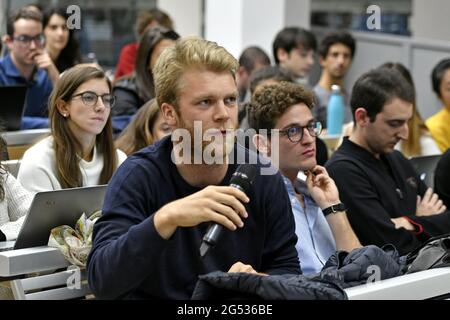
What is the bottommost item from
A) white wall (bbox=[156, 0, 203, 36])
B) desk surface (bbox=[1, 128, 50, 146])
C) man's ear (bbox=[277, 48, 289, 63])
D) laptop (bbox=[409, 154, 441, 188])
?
laptop (bbox=[409, 154, 441, 188])

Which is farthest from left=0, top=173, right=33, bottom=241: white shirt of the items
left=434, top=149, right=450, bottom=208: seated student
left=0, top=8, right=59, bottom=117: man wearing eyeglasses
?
left=0, top=8, right=59, bottom=117: man wearing eyeglasses

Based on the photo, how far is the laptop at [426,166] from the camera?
4492 millimetres

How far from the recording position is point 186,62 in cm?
249

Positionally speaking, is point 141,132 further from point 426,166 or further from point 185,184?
point 185,184

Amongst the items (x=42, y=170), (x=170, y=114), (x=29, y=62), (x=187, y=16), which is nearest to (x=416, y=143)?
(x=42, y=170)

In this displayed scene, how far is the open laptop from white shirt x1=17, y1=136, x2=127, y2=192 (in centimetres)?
55

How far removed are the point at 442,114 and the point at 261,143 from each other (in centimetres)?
269

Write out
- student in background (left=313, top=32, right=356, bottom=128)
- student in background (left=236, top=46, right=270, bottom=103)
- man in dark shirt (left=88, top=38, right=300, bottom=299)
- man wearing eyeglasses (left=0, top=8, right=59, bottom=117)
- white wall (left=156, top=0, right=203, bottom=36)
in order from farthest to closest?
white wall (left=156, top=0, right=203, bottom=36) → student in background (left=313, top=32, right=356, bottom=128) → student in background (left=236, top=46, right=270, bottom=103) → man wearing eyeglasses (left=0, top=8, right=59, bottom=117) → man in dark shirt (left=88, top=38, right=300, bottom=299)

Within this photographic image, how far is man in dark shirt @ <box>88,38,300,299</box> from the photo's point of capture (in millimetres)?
2424

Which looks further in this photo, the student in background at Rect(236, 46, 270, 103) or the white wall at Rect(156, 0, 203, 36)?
the white wall at Rect(156, 0, 203, 36)

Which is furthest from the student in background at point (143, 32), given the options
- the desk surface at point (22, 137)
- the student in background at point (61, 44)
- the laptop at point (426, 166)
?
the laptop at point (426, 166)

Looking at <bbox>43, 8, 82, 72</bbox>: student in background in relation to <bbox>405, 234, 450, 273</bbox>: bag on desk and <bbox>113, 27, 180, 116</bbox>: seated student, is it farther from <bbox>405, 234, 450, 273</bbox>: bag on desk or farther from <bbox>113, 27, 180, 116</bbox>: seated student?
<bbox>405, 234, 450, 273</bbox>: bag on desk
